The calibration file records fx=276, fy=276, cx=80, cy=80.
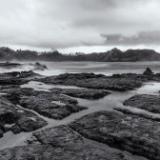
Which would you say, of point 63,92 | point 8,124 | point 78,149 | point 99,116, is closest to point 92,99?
point 63,92

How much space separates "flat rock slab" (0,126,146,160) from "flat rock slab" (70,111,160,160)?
0.38 meters

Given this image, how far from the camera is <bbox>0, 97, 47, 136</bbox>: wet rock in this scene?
1534cm

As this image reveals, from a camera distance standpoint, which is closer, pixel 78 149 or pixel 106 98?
pixel 78 149

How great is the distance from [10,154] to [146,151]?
233 inches

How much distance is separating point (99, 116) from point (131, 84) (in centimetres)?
1085

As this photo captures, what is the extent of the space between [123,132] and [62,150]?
317cm

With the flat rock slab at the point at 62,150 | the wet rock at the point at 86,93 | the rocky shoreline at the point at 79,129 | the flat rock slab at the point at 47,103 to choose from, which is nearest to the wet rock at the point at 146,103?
the rocky shoreline at the point at 79,129

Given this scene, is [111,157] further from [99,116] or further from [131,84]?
[131,84]

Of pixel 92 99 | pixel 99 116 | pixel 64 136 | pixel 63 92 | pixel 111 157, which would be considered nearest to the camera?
pixel 111 157

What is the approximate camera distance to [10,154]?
12.1 metres

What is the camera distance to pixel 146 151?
11984mm

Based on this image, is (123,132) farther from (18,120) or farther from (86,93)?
(86,93)

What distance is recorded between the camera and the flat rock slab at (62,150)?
11602 mm

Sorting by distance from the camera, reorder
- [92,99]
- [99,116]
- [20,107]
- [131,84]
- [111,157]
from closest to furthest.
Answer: [111,157] < [99,116] < [20,107] < [92,99] < [131,84]
